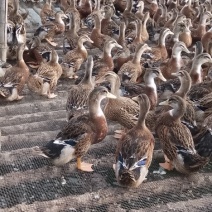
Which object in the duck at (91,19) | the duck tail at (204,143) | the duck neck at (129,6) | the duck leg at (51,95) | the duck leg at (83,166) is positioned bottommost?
the duck leg at (51,95)

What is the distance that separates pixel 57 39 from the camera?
10398mm

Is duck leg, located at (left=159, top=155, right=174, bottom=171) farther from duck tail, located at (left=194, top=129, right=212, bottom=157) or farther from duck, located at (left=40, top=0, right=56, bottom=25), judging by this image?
duck, located at (left=40, top=0, right=56, bottom=25)

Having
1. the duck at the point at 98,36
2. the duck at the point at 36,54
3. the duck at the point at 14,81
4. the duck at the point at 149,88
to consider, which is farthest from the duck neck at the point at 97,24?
the duck at the point at 149,88

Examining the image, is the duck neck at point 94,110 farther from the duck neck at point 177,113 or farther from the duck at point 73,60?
the duck at point 73,60

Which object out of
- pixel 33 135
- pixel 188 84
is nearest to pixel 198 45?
pixel 188 84

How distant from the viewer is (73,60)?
8.43 m

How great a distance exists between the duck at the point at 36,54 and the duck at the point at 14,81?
0.80 meters

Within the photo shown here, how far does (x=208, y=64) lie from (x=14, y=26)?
3.74 meters

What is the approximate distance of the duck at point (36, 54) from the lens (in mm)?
8508

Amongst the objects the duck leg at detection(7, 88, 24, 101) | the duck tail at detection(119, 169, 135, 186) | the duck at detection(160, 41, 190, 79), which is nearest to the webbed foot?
the duck tail at detection(119, 169, 135, 186)

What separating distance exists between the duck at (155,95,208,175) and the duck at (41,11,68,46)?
476 centimetres

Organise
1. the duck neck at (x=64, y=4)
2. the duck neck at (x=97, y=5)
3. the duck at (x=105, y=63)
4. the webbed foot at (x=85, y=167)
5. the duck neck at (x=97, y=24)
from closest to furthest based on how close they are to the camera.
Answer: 1. the webbed foot at (x=85, y=167)
2. the duck at (x=105, y=63)
3. the duck neck at (x=97, y=24)
4. the duck neck at (x=97, y=5)
5. the duck neck at (x=64, y=4)

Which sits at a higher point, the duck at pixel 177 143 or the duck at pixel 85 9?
the duck at pixel 85 9

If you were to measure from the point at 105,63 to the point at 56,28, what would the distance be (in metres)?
2.17
